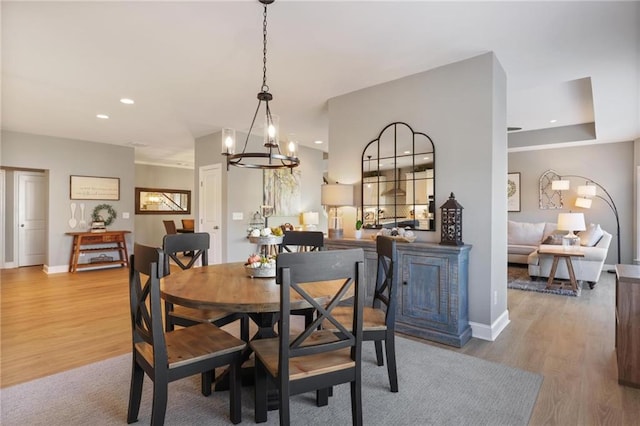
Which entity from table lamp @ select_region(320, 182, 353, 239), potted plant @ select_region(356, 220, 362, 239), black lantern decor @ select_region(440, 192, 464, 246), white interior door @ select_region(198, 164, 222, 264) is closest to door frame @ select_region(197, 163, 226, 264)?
white interior door @ select_region(198, 164, 222, 264)

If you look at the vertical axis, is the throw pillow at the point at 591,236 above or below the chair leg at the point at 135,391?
above

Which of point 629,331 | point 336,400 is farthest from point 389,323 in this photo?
point 629,331

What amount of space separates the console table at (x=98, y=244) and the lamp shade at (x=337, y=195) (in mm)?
5140

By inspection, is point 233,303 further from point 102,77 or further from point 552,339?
point 102,77

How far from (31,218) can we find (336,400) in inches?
319

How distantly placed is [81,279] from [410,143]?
5.98 meters

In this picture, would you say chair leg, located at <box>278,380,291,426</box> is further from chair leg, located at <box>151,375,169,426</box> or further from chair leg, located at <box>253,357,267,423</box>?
chair leg, located at <box>151,375,169,426</box>

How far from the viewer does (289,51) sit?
9.77 feet

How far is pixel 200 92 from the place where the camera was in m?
4.03

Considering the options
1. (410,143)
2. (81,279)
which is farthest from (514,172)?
(81,279)

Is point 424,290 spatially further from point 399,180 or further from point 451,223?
point 399,180

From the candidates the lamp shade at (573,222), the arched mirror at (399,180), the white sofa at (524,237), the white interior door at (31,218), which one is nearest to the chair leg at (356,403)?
the arched mirror at (399,180)

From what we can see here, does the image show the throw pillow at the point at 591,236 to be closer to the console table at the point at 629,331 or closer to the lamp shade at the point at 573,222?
the lamp shade at the point at 573,222

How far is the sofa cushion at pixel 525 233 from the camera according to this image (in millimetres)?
6711
